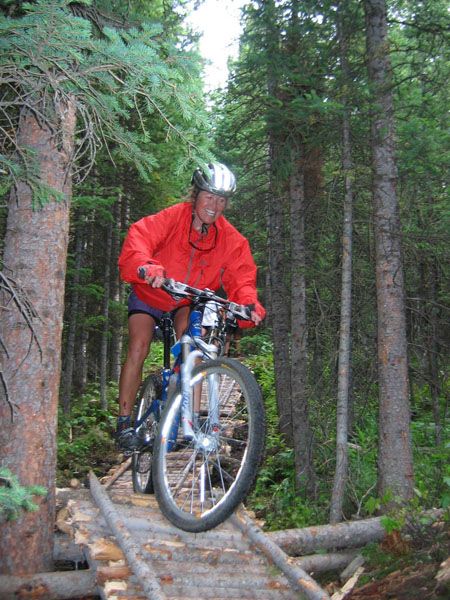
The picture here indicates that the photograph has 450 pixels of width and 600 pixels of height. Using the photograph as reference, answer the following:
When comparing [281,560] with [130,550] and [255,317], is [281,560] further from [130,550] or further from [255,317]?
[255,317]

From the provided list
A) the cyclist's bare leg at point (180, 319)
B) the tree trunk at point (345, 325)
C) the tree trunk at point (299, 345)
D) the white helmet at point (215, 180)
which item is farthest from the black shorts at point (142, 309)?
the tree trunk at point (299, 345)

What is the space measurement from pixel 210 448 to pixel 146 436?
4.21 ft

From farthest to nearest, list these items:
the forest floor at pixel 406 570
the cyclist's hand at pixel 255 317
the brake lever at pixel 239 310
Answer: the cyclist's hand at pixel 255 317 → the brake lever at pixel 239 310 → the forest floor at pixel 406 570

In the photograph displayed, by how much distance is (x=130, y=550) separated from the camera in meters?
4.04

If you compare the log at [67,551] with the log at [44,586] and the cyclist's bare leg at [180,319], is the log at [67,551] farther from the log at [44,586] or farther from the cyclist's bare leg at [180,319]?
the cyclist's bare leg at [180,319]

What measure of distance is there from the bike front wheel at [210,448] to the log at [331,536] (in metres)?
0.85

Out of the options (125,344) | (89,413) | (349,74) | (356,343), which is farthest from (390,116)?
(125,344)

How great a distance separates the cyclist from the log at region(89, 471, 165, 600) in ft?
2.83

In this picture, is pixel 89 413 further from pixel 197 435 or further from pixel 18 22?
pixel 18 22

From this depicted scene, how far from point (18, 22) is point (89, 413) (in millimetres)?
13014

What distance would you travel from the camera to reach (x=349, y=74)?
7590mm

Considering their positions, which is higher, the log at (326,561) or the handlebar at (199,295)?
the handlebar at (199,295)

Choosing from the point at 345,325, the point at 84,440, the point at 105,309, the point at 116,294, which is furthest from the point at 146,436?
the point at 116,294

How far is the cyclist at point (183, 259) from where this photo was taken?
505 centimetres
